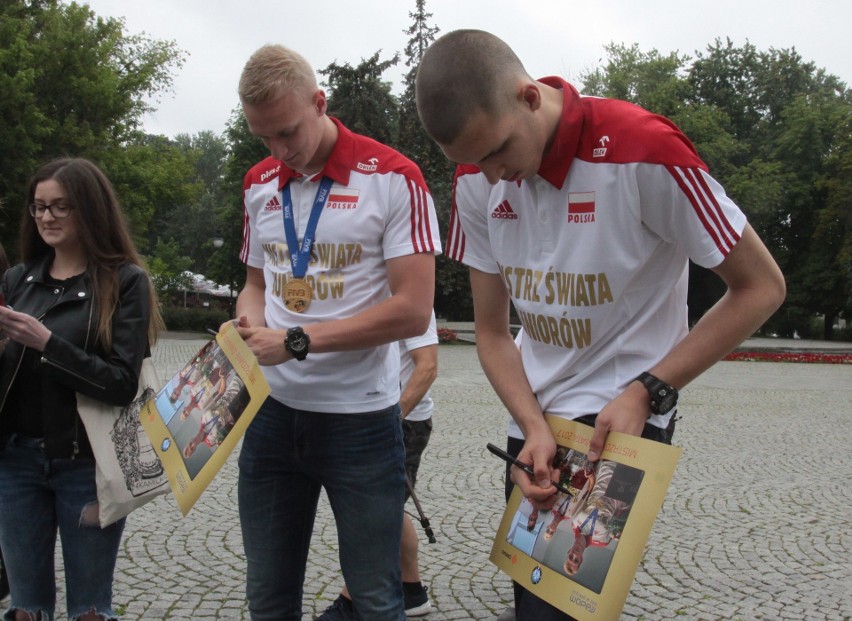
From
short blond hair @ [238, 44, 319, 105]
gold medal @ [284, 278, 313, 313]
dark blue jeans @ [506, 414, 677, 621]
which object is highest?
short blond hair @ [238, 44, 319, 105]

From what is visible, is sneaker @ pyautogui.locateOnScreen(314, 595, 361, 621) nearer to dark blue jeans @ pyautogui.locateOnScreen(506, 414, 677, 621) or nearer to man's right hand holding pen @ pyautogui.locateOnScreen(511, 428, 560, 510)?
dark blue jeans @ pyautogui.locateOnScreen(506, 414, 677, 621)

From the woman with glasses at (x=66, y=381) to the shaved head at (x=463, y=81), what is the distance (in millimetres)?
1594

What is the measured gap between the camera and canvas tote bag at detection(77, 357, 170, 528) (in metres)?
2.96

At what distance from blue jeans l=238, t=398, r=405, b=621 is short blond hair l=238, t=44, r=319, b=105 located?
0.96m

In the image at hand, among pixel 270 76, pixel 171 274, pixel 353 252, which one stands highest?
pixel 270 76

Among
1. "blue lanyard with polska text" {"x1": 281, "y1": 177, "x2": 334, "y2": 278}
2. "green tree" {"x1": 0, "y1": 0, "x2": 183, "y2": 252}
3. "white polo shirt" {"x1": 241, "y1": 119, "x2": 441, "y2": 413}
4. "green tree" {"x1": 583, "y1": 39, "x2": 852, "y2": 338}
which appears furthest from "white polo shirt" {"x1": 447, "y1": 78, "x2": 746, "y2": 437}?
"green tree" {"x1": 583, "y1": 39, "x2": 852, "y2": 338}

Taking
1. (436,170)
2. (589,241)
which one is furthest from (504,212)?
(436,170)

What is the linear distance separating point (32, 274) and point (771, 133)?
5392cm

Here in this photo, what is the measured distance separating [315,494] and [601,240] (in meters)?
1.34

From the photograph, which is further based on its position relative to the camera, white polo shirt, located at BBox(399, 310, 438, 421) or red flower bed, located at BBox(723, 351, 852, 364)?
red flower bed, located at BBox(723, 351, 852, 364)

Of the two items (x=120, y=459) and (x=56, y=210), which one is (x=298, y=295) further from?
(x=56, y=210)

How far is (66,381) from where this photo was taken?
2.92 m

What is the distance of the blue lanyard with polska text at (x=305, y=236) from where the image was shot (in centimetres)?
271

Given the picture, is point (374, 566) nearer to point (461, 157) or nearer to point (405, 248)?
point (405, 248)
